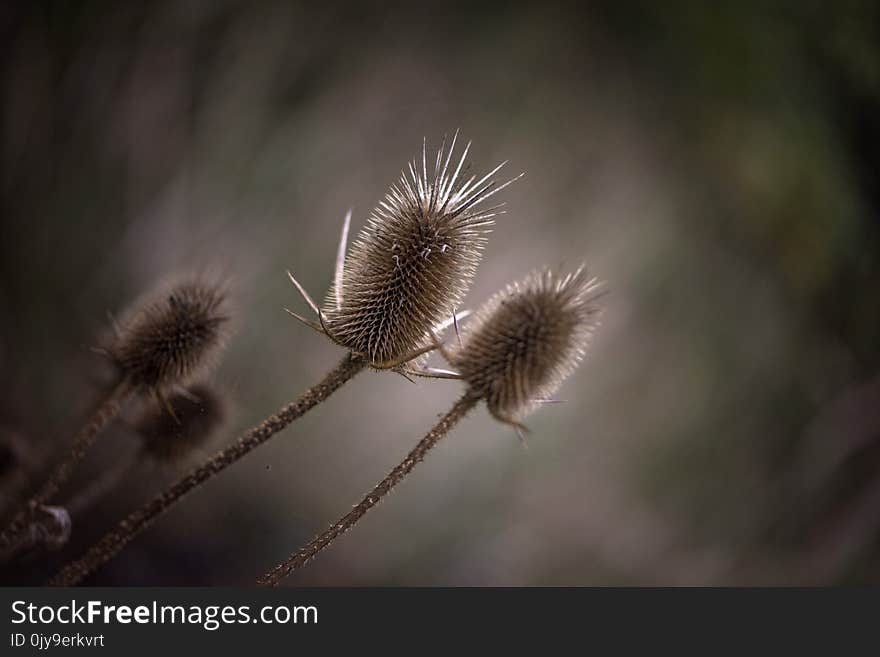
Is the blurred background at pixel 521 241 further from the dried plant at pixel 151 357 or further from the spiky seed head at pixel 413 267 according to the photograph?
the spiky seed head at pixel 413 267

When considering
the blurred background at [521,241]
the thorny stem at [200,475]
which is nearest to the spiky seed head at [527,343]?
the thorny stem at [200,475]

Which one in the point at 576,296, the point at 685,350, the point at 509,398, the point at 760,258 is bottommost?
the point at 509,398

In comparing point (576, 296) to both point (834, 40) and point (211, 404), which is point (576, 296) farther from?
point (834, 40)

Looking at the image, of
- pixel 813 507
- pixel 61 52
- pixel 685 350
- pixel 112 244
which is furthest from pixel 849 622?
pixel 61 52

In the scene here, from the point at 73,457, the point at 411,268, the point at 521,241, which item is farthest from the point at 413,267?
the point at 521,241

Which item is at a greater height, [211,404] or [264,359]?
[264,359]

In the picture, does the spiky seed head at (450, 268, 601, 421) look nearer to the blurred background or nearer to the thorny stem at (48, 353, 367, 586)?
the thorny stem at (48, 353, 367, 586)

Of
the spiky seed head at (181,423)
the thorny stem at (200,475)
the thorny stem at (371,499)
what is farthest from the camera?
the spiky seed head at (181,423)
